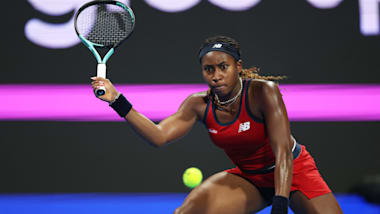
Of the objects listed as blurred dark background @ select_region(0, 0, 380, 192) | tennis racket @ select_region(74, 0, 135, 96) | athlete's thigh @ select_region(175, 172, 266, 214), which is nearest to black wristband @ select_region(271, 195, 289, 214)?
athlete's thigh @ select_region(175, 172, 266, 214)

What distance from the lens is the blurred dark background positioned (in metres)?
4.87

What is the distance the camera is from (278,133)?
7.30 ft

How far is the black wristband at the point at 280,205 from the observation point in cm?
196

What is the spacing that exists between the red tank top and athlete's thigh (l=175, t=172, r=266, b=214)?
0.45 ft

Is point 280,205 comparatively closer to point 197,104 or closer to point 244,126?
point 244,126

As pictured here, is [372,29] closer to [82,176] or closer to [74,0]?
[74,0]

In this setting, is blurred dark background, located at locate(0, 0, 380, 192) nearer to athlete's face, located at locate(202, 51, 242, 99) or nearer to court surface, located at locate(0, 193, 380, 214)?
court surface, located at locate(0, 193, 380, 214)

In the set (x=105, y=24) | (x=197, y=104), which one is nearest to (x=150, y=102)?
(x=105, y=24)

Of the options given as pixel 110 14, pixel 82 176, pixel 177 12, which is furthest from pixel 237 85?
pixel 82 176

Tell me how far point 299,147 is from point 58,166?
3.20m

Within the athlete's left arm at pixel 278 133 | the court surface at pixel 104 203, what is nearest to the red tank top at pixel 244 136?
the athlete's left arm at pixel 278 133

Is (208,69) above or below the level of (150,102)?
above

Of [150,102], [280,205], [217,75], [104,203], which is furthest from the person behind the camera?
[150,102]

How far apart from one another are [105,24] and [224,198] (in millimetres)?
1388
